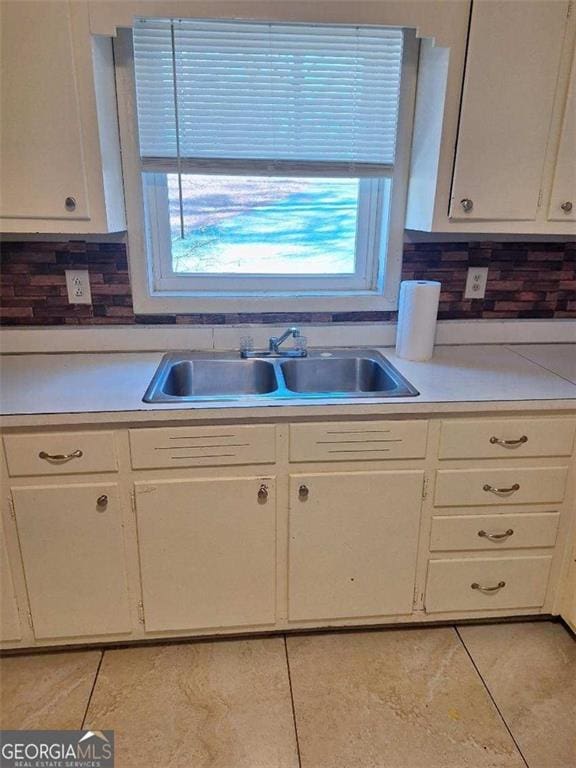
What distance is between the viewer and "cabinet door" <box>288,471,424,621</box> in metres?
1.66

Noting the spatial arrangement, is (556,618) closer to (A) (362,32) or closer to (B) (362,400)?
(B) (362,400)

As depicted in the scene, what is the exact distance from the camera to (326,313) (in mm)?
2076

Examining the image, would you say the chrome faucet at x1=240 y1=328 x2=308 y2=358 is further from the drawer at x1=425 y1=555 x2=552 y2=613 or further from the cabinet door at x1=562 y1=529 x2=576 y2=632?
the cabinet door at x1=562 y1=529 x2=576 y2=632

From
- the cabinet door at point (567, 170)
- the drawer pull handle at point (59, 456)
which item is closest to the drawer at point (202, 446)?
the drawer pull handle at point (59, 456)

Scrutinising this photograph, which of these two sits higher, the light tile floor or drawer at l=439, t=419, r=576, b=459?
drawer at l=439, t=419, r=576, b=459

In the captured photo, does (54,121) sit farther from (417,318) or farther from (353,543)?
(353,543)

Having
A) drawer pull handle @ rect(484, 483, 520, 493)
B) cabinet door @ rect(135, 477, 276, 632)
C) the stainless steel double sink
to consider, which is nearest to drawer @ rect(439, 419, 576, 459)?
drawer pull handle @ rect(484, 483, 520, 493)

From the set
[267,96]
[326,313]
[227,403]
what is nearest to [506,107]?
[267,96]

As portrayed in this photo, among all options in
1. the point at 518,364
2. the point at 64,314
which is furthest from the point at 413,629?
the point at 64,314

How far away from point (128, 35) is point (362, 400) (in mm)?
1408

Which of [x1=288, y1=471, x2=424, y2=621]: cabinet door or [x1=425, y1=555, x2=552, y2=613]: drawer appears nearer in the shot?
[x1=288, y1=471, x2=424, y2=621]: cabinet door

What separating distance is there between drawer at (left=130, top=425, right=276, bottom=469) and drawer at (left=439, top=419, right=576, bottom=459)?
→ 0.57 meters

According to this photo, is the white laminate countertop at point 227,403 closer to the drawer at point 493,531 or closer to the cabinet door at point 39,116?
the drawer at point 493,531

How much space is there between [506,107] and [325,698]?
1938 millimetres
